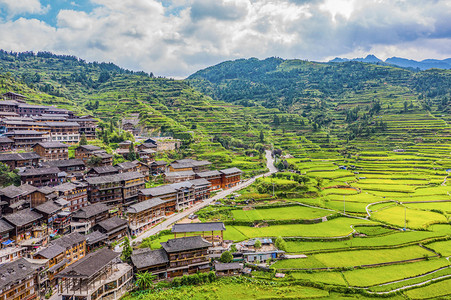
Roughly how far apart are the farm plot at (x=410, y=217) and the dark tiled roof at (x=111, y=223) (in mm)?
40560

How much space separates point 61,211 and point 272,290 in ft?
104

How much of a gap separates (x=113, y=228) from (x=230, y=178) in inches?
1269

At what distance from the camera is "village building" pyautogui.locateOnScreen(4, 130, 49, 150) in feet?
187

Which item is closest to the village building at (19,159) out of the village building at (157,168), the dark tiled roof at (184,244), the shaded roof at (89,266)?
the village building at (157,168)

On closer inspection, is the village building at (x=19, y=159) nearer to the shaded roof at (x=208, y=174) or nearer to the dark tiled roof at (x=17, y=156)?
the dark tiled roof at (x=17, y=156)

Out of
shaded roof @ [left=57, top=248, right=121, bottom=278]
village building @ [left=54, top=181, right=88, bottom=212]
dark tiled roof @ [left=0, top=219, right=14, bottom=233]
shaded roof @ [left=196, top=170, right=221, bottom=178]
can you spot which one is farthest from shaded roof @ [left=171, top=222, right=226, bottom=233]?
shaded roof @ [left=196, top=170, right=221, bottom=178]

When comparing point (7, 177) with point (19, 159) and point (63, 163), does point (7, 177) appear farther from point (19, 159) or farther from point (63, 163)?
point (63, 163)

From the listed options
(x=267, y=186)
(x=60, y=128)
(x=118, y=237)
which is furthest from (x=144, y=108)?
(x=118, y=237)

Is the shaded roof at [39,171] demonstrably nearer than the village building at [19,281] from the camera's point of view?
No

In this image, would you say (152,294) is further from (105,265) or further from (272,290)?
(272,290)

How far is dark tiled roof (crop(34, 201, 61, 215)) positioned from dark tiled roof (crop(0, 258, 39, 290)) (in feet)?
33.6

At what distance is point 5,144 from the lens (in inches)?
2142

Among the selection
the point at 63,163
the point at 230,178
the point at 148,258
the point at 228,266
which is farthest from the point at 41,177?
the point at 230,178

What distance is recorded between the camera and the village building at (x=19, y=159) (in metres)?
47.5
